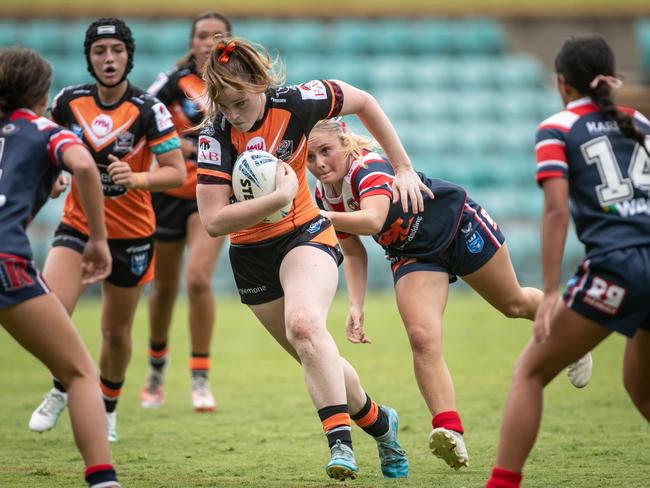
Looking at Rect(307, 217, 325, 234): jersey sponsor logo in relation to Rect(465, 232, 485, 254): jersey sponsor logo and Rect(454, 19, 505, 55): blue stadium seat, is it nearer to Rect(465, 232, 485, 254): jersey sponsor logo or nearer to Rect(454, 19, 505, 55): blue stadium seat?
Rect(465, 232, 485, 254): jersey sponsor logo

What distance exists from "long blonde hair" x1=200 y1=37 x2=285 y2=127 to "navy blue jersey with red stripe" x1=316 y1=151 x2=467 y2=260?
780 mm

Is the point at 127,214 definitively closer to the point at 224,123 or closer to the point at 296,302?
the point at 224,123

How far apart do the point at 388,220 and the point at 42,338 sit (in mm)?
2106

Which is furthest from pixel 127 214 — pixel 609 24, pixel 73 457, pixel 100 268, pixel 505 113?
pixel 609 24

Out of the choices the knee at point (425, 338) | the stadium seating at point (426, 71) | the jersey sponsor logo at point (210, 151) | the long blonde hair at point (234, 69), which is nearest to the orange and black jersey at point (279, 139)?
the jersey sponsor logo at point (210, 151)

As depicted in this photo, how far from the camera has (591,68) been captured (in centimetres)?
401

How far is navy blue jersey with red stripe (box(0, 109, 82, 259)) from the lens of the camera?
399 centimetres

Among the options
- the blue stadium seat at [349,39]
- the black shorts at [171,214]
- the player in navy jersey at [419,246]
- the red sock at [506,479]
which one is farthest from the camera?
the blue stadium seat at [349,39]

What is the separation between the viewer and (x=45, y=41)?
2003 cm

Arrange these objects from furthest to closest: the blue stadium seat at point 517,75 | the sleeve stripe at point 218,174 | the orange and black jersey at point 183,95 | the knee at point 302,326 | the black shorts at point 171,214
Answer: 1. the blue stadium seat at point 517,75
2. the black shorts at point 171,214
3. the orange and black jersey at point 183,95
4. the sleeve stripe at point 218,174
5. the knee at point 302,326

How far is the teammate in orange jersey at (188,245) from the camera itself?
748 centimetres

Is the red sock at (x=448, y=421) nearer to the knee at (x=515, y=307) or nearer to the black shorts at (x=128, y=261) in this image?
the knee at (x=515, y=307)

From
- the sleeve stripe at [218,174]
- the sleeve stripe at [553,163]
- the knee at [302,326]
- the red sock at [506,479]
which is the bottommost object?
the red sock at [506,479]

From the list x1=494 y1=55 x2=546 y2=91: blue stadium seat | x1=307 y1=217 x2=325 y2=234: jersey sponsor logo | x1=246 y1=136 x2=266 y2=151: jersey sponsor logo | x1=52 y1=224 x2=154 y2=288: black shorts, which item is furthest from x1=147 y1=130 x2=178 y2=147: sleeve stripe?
x1=494 y1=55 x2=546 y2=91: blue stadium seat
